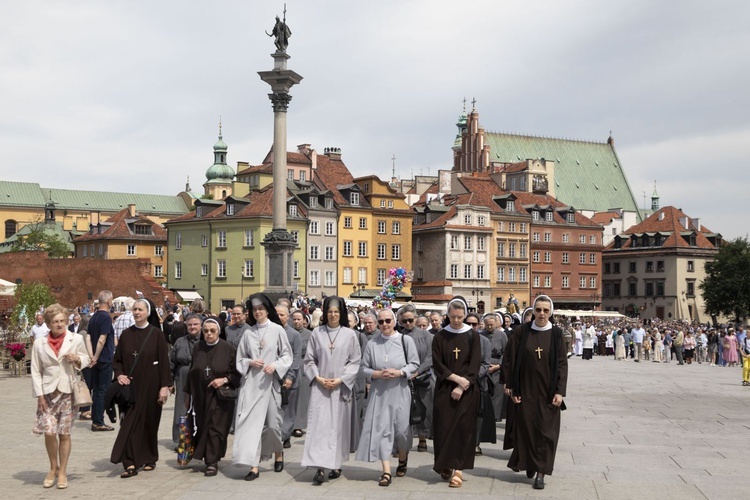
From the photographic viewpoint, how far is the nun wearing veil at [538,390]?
10734 millimetres

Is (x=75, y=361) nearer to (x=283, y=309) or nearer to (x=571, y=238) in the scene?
(x=283, y=309)

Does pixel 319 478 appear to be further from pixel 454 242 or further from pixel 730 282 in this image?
pixel 730 282

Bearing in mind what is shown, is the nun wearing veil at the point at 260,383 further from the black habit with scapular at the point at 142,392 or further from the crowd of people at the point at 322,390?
the black habit with scapular at the point at 142,392

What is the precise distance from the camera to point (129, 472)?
11023 millimetres

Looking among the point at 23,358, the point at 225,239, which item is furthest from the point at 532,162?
the point at 23,358

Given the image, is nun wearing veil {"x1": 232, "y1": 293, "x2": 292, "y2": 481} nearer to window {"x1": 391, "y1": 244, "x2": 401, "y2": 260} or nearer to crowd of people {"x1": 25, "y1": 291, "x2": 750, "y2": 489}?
crowd of people {"x1": 25, "y1": 291, "x2": 750, "y2": 489}

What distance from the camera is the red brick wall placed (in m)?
67.7

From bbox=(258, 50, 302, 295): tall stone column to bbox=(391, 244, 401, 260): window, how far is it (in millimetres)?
43108

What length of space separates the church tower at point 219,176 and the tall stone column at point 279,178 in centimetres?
8913

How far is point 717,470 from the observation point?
38.7 ft

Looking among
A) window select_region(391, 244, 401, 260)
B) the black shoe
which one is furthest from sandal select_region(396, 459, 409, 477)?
window select_region(391, 244, 401, 260)

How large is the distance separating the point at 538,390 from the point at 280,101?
3045 cm

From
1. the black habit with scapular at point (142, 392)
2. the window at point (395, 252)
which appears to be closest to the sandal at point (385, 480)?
the black habit with scapular at point (142, 392)

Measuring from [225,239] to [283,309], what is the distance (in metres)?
66.3
